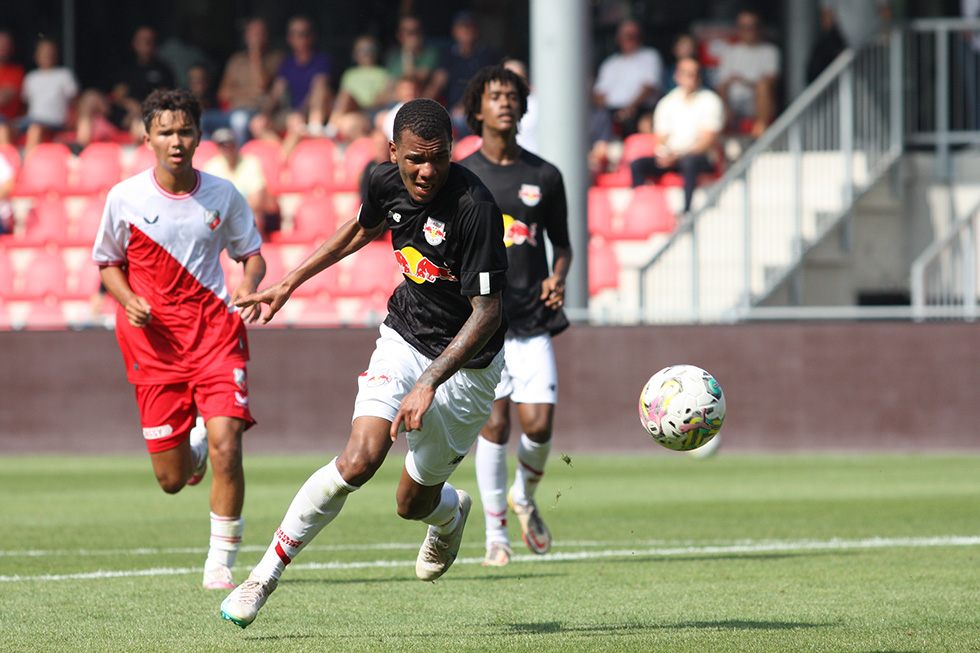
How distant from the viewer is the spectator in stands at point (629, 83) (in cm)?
1867

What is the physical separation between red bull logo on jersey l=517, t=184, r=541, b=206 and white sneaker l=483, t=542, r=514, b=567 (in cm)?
197

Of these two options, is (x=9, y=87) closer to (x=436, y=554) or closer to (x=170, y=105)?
(x=170, y=105)

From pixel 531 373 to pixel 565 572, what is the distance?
1.28 m

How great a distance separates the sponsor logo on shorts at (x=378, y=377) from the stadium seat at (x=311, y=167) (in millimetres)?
13126

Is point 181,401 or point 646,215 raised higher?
point 646,215

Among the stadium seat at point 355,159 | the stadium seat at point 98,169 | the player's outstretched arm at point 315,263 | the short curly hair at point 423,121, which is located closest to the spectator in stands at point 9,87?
the stadium seat at point 98,169

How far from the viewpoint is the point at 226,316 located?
7.43m

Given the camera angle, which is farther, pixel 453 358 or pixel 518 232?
pixel 518 232

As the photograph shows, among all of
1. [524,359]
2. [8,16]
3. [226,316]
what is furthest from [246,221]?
[8,16]

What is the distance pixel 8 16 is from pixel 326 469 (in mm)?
20148

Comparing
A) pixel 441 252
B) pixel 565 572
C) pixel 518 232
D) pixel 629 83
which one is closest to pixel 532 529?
pixel 565 572

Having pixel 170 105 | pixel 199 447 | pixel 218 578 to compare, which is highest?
pixel 170 105

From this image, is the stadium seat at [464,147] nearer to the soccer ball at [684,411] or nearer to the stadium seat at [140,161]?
the stadium seat at [140,161]

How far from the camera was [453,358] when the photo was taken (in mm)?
5422
